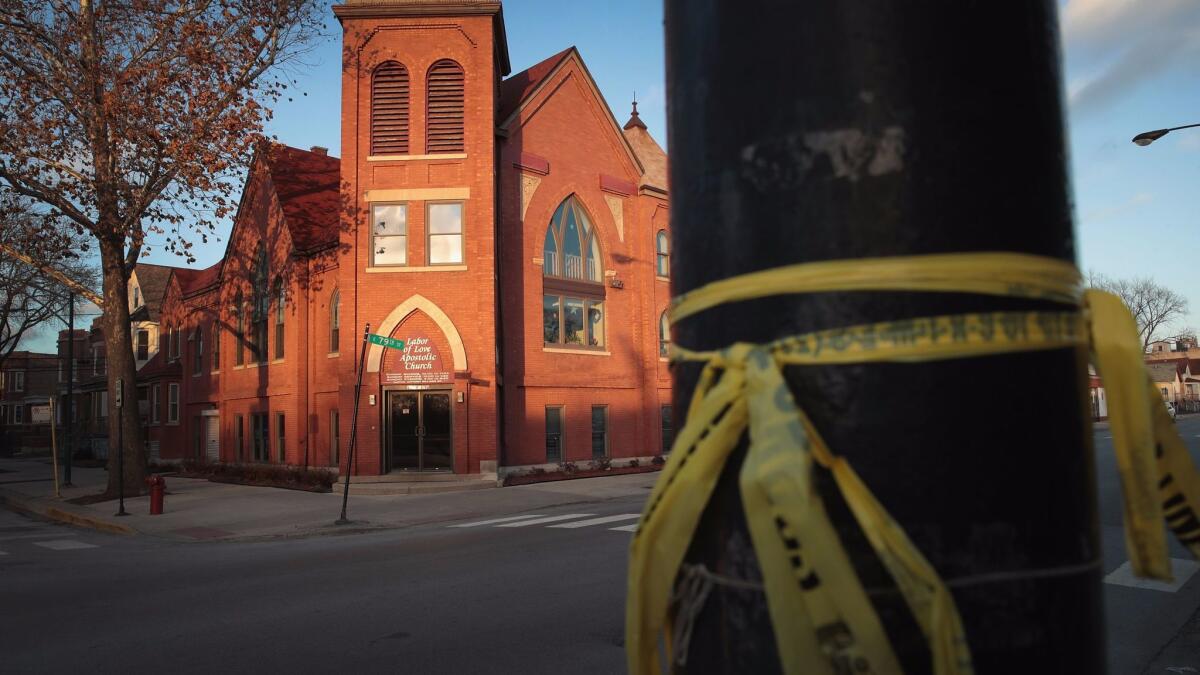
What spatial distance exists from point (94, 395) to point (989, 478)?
5345 cm

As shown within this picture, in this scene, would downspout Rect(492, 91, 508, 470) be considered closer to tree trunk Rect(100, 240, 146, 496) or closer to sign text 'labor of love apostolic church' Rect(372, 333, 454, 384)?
sign text 'labor of love apostolic church' Rect(372, 333, 454, 384)

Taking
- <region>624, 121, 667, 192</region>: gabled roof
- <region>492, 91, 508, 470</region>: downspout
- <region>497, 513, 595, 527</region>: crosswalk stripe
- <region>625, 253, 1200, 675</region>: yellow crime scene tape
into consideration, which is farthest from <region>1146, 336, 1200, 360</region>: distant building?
<region>625, 253, 1200, 675</region>: yellow crime scene tape

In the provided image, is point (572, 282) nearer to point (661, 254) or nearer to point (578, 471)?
point (661, 254)

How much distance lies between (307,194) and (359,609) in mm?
24249

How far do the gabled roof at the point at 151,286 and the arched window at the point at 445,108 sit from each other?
2589 cm

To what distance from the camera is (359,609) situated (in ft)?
23.3

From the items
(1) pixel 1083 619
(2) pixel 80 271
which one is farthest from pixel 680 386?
(2) pixel 80 271

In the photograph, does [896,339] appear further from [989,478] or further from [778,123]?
[778,123]

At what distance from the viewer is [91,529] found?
1627 cm

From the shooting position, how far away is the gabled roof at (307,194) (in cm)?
2650

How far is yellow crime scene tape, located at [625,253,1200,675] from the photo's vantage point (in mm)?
943

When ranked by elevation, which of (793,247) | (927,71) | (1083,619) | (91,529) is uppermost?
(927,71)

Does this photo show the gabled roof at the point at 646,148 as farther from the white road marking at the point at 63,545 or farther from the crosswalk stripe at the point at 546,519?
the white road marking at the point at 63,545

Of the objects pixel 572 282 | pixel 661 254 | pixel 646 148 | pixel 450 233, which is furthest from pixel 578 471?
pixel 646 148
